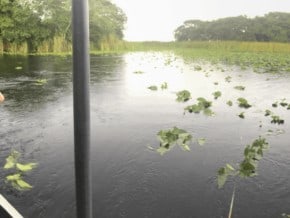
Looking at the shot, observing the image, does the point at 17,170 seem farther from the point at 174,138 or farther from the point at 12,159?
the point at 174,138

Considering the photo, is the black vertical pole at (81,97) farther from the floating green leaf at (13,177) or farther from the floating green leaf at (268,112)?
the floating green leaf at (268,112)

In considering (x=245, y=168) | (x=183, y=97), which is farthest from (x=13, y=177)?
(x=183, y=97)

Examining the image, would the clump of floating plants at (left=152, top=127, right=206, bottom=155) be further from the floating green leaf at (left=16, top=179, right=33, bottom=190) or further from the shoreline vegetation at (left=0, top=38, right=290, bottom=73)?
the shoreline vegetation at (left=0, top=38, right=290, bottom=73)

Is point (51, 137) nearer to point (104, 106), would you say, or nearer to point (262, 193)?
point (104, 106)

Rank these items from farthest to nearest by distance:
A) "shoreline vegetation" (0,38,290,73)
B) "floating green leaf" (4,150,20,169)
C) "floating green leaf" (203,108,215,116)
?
1. "shoreline vegetation" (0,38,290,73)
2. "floating green leaf" (203,108,215,116)
3. "floating green leaf" (4,150,20,169)

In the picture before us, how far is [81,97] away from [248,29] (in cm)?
7170

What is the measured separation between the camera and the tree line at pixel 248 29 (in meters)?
63.1

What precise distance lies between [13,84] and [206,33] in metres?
71.8

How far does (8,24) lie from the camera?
96.3 ft

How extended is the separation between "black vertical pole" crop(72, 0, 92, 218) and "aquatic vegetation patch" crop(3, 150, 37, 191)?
2.48 meters

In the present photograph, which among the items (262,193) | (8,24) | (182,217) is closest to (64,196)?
(182,217)

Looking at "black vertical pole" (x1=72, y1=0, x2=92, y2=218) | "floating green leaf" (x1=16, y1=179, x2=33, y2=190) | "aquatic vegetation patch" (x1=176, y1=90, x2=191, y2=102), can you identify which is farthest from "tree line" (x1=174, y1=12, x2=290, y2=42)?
"black vertical pole" (x1=72, y1=0, x2=92, y2=218)

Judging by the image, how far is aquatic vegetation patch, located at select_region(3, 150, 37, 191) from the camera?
3.57 metres

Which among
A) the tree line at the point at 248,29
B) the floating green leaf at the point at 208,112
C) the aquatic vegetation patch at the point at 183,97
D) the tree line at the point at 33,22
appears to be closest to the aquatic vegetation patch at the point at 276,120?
the floating green leaf at the point at 208,112
